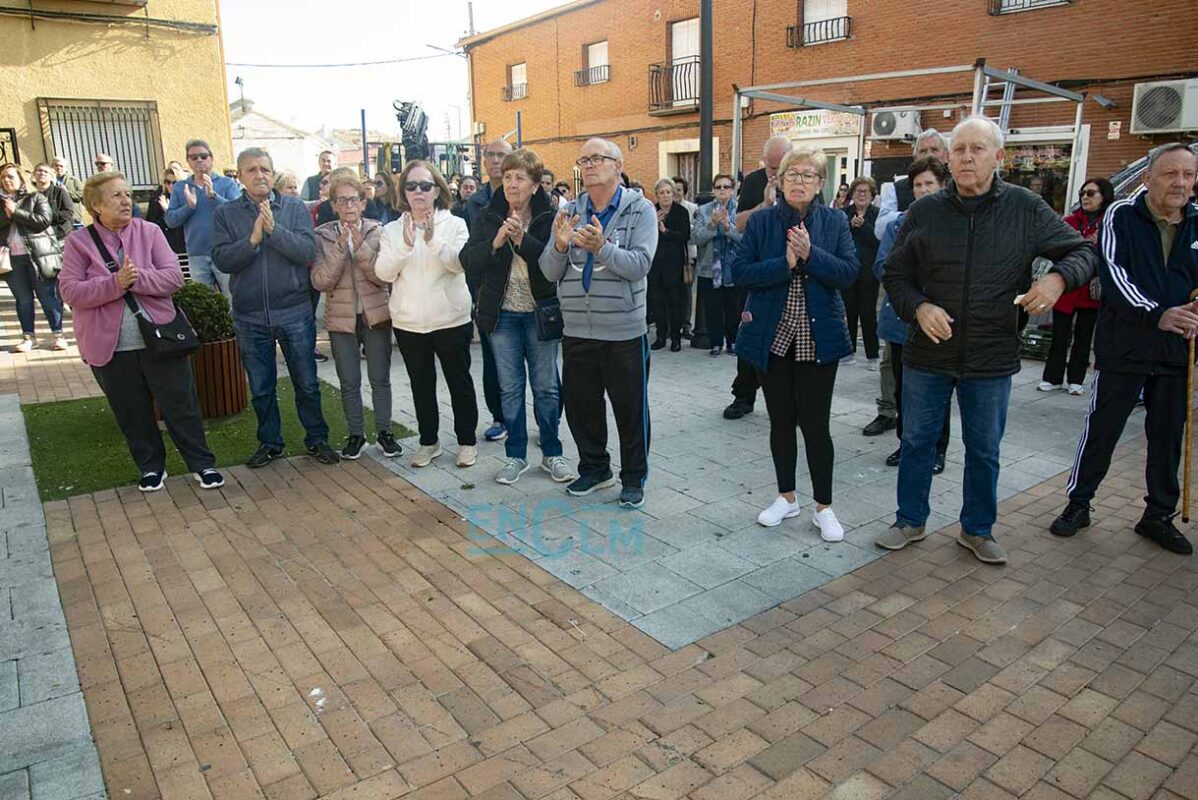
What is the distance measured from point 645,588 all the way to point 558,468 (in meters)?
1.60

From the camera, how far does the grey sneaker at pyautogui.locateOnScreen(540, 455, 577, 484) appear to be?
17.8ft

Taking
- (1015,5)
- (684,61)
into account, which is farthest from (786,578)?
(684,61)

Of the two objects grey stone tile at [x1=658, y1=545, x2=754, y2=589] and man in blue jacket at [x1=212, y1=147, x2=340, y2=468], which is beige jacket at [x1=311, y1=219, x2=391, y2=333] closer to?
man in blue jacket at [x1=212, y1=147, x2=340, y2=468]

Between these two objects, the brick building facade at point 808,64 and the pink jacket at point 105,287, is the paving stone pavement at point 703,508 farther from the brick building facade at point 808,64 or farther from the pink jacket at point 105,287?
the brick building facade at point 808,64

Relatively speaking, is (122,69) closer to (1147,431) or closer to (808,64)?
(1147,431)

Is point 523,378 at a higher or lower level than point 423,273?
lower

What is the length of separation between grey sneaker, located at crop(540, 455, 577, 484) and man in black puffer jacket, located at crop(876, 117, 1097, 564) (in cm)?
199

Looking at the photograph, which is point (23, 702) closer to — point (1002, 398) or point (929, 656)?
point (929, 656)

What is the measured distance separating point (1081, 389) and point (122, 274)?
24.5 ft

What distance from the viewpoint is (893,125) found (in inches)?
574

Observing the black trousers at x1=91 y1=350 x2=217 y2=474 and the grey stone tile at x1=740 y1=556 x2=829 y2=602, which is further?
the black trousers at x1=91 y1=350 x2=217 y2=474

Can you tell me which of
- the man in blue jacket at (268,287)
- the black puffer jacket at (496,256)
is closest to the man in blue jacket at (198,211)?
the man in blue jacket at (268,287)

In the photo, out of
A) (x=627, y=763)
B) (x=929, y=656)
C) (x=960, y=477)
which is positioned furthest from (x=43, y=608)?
(x=960, y=477)

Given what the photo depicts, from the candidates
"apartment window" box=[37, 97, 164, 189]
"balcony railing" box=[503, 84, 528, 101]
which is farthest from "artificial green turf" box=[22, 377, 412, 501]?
"balcony railing" box=[503, 84, 528, 101]
